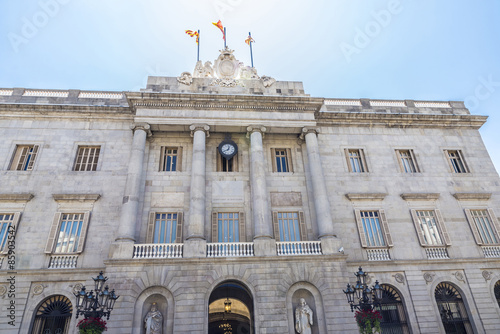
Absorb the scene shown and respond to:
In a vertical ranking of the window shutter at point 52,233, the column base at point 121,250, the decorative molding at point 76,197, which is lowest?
the column base at point 121,250

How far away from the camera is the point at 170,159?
20391 millimetres

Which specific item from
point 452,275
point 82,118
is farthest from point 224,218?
point 452,275

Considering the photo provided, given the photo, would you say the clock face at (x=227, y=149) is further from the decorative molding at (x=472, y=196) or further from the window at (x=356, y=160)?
the decorative molding at (x=472, y=196)

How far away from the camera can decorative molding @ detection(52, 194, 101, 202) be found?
58.6 ft

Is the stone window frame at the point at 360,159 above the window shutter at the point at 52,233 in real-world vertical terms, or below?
above

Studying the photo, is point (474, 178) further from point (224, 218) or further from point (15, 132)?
point (15, 132)

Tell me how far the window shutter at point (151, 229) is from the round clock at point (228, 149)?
5.59m

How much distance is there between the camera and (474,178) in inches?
849

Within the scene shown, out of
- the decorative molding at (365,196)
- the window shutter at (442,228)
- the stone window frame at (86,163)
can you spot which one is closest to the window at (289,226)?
the decorative molding at (365,196)

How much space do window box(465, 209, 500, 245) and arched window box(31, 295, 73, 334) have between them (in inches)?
921

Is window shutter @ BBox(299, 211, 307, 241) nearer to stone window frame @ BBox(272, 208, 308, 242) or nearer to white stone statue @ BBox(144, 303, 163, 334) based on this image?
stone window frame @ BBox(272, 208, 308, 242)

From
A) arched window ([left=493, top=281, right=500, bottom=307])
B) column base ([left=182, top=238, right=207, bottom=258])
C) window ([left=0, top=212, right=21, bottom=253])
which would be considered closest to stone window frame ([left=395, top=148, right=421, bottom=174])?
arched window ([left=493, top=281, right=500, bottom=307])

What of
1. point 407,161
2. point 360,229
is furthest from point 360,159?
point 360,229

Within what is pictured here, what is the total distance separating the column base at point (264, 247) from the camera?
16500 millimetres
